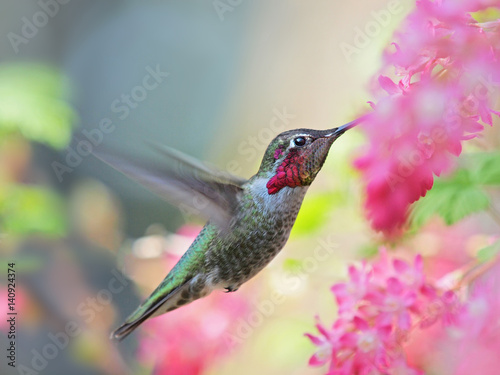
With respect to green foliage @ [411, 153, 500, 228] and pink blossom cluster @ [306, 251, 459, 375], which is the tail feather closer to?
pink blossom cluster @ [306, 251, 459, 375]

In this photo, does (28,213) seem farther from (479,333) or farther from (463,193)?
(479,333)

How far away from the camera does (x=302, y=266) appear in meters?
1.48

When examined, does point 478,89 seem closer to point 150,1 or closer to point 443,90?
point 443,90

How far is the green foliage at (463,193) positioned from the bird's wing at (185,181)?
1.31ft

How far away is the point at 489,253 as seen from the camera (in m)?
0.88

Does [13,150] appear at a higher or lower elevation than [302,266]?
higher

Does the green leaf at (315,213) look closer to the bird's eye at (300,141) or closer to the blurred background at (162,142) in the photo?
the blurred background at (162,142)

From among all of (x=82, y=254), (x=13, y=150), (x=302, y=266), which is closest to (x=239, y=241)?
(x=302, y=266)

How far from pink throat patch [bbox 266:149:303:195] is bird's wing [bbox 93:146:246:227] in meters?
0.07

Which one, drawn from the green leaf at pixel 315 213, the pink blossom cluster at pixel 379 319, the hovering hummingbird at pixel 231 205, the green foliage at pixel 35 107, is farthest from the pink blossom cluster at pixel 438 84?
the green foliage at pixel 35 107

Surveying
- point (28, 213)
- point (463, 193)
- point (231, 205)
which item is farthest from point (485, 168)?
point (28, 213)

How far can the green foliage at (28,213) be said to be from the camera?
5.34 feet

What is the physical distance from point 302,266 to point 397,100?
822mm

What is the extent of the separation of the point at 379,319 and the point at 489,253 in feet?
0.62
